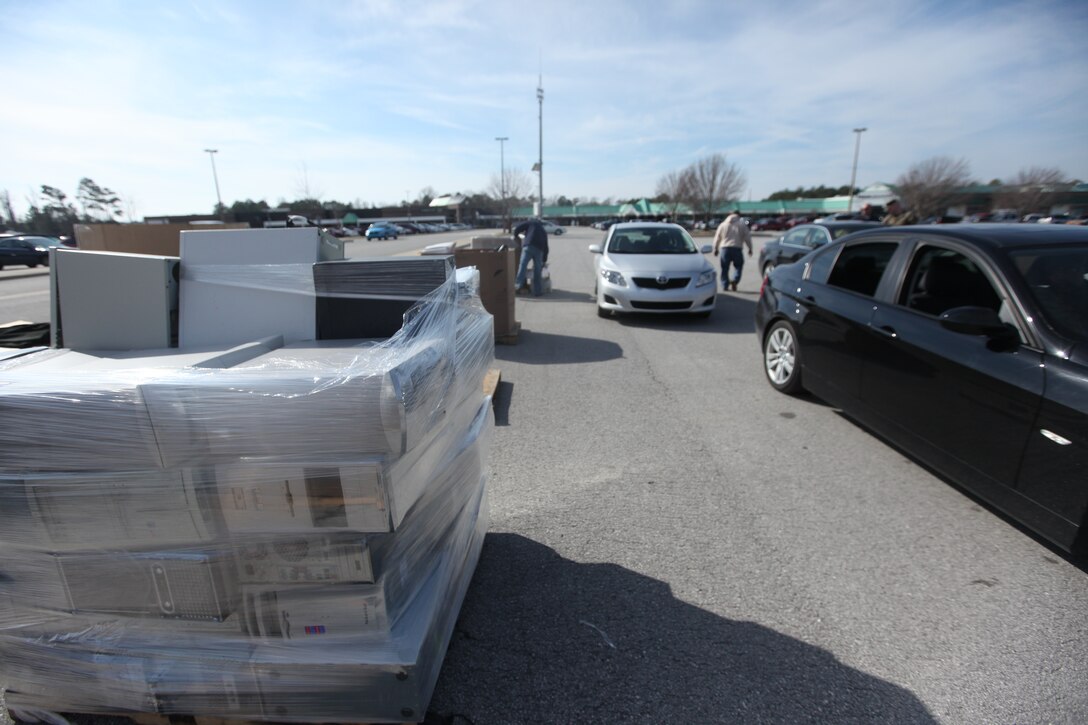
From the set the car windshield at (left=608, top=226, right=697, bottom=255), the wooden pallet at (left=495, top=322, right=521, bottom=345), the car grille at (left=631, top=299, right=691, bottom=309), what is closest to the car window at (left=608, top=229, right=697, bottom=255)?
the car windshield at (left=608, top=226, right=697, bottom=255)

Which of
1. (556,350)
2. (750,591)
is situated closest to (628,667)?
(750,591)

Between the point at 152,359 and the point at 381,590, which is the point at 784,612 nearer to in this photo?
the point at 381,590

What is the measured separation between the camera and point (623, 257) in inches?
363

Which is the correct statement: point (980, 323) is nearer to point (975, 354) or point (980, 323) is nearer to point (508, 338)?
point (975, 354)

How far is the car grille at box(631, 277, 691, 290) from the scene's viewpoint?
28.0 ft

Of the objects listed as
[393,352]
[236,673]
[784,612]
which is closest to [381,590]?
[236,673]

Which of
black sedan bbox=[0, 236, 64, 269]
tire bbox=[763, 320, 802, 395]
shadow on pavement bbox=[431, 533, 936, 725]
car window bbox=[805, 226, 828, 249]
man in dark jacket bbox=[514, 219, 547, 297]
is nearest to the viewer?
shadow on pavement bbox=[431, 533, 936, 725]

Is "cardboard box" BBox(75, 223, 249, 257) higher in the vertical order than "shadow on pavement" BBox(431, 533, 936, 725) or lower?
higher

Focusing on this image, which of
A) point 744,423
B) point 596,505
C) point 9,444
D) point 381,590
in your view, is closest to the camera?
point 9,444

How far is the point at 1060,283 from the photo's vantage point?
117 inches

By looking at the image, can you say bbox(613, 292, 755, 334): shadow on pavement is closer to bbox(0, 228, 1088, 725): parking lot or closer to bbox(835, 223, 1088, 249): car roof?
bbox(0, 228, 1088, 725): parking lot

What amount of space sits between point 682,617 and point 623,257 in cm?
748

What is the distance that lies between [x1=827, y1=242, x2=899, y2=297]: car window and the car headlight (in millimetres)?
4138

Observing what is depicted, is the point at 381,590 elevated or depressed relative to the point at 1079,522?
elevated
